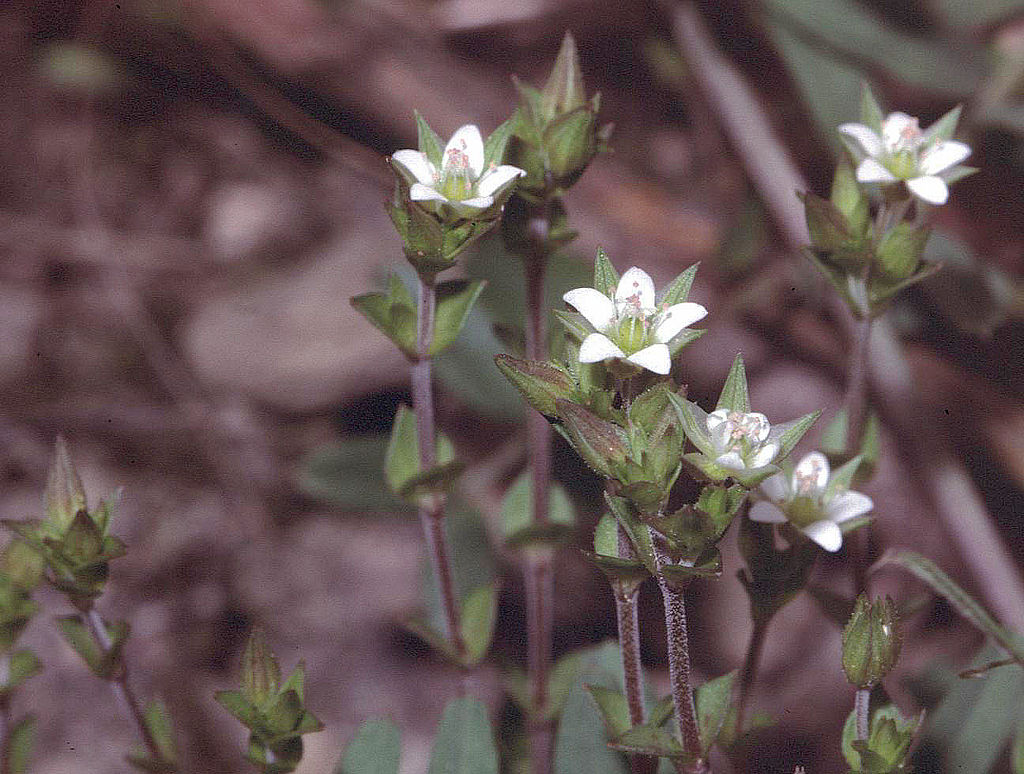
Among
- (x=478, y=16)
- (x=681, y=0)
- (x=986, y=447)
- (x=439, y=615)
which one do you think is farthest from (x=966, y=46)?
(x=439, y=615)

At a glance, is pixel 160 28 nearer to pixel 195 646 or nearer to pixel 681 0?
pixel 681 0

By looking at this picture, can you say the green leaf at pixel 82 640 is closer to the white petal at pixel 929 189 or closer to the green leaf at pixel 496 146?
the green leaf at pixel 496 146

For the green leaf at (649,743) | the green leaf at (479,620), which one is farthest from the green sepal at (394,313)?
the green leaf at (649,743)

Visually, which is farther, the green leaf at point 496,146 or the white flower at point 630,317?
the green leaf at point 496,146

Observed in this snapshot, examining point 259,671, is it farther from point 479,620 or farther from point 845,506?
point 845,506

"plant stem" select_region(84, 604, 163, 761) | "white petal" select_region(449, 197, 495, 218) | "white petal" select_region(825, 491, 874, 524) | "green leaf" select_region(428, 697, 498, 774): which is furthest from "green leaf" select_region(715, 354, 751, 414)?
"plant stem" select_region(84, 604, 163, 761)
